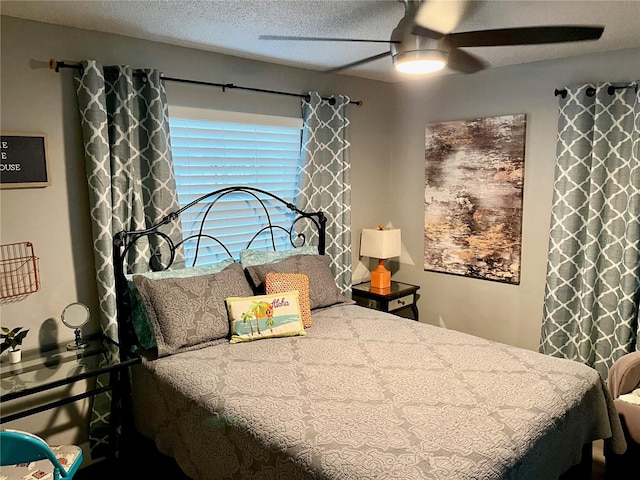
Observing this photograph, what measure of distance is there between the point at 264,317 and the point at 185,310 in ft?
1.46

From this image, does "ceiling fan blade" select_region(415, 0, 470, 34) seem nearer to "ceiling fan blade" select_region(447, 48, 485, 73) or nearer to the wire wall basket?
"ceiling fan blade" select_region(447, 48, 485, 73)

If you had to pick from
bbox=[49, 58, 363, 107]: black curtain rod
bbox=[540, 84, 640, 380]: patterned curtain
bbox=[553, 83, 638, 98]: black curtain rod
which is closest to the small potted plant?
bbox=[49, 58, 363, 107]: black curtain rod

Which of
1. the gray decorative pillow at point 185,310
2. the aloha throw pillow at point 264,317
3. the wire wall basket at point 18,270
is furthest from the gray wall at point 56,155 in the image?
the aloha throw pillow at point 264,317

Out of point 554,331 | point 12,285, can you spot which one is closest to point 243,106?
point 12,285

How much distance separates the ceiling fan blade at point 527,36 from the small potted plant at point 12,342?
250 centimetres

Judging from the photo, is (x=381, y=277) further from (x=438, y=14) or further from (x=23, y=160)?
(x=23, y=160)

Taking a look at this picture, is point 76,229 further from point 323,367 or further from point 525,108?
point 525,108

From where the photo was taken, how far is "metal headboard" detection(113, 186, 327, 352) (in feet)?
9.21

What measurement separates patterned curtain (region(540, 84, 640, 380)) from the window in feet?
6.43

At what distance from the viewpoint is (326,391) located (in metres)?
2.16

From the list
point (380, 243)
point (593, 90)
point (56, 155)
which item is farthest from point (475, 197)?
point (56, 155)

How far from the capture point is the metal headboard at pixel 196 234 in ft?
9.21

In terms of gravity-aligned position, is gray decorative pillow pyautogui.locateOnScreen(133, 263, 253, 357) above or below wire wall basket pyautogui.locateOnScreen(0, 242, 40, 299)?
below

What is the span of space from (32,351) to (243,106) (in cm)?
201
